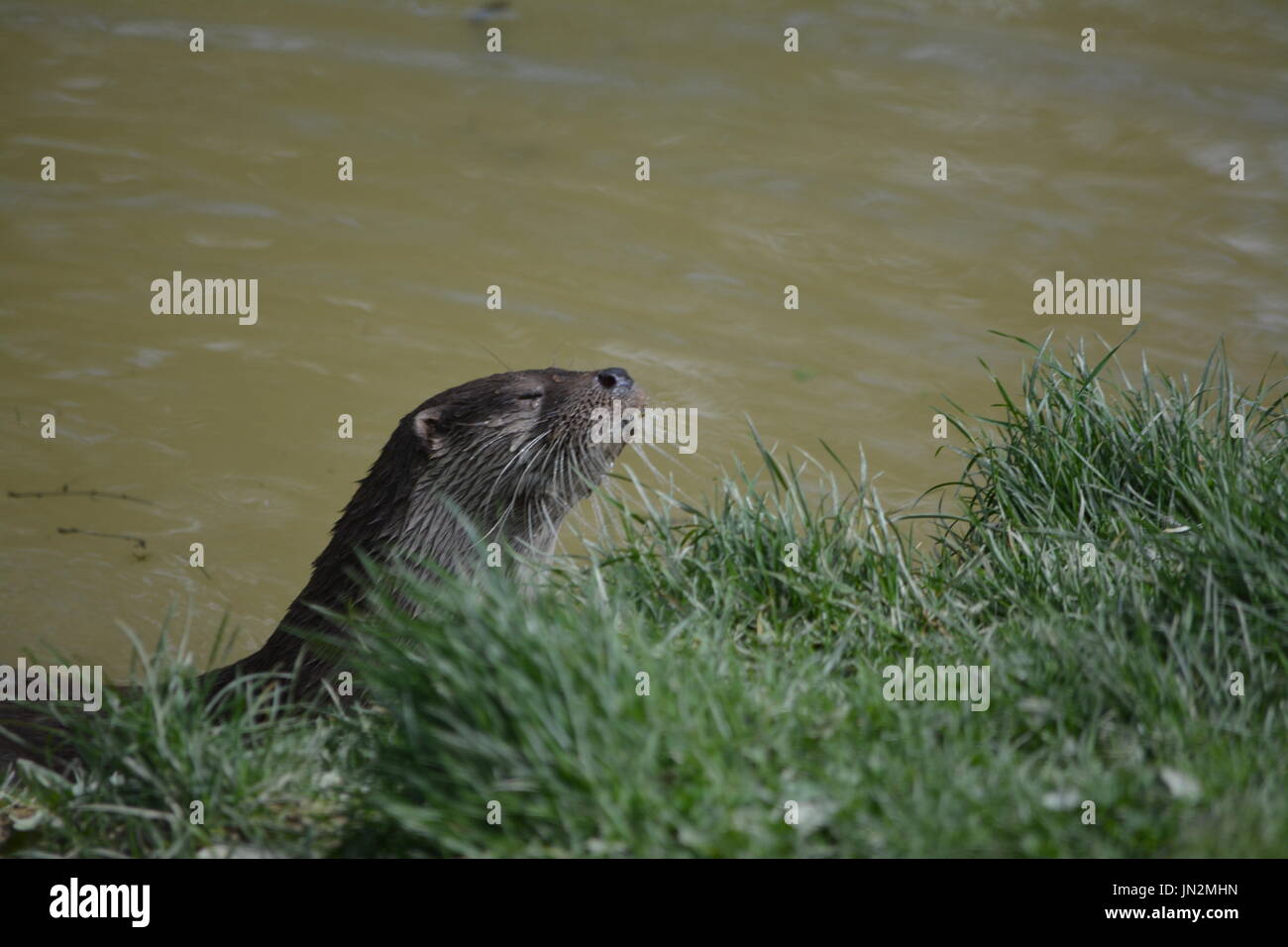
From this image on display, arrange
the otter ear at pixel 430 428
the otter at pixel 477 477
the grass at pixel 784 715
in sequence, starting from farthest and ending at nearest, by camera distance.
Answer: the otter ear at pixel 430 428 < the otter at pixel 477 477 < the grass at pixel 784 715

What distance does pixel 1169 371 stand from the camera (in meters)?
7.16

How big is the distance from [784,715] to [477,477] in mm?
1776

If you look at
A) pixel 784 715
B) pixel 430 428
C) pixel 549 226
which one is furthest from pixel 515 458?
pixel 549 226

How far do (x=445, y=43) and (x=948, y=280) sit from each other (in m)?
3.97

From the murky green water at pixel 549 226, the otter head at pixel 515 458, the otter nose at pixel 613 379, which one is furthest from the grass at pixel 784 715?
the murky green water at pixel 549 226

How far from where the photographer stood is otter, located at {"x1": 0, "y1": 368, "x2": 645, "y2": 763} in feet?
13.9

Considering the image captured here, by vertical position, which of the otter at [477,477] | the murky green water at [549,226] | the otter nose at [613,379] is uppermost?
the murky green water at [549,226]

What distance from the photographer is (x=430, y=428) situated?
4383mm

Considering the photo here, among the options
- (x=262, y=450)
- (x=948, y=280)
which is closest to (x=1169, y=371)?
(x=948, y=280)

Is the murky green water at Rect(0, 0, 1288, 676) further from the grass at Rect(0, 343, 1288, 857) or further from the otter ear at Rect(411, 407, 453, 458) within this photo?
the grass at Rect(0, 343, 1288, 857)

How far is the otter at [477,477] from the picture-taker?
4234mm

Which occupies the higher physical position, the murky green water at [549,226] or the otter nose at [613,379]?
the murky green water at [549,226]

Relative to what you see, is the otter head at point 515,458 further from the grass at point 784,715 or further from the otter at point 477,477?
the grass at point 784,715

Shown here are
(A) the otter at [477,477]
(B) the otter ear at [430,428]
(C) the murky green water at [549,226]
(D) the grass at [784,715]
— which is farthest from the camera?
(C) the murky green water at [549,226]
